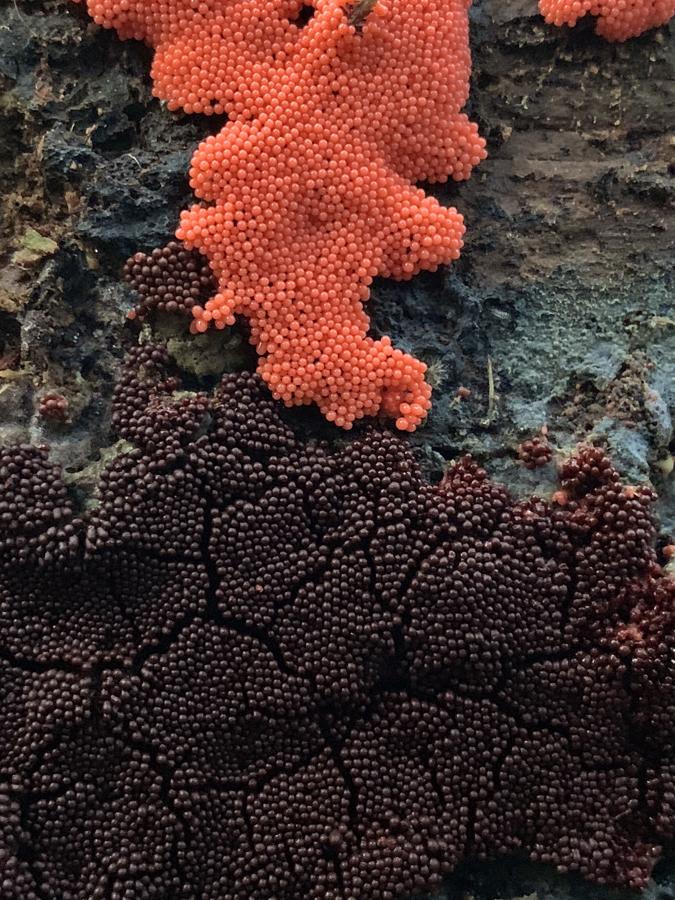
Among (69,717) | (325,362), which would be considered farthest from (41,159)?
(69,717)

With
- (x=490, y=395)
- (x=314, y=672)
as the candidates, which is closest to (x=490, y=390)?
(x=490, y=395)

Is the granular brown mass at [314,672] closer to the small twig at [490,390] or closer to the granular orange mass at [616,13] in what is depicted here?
the small twig at [490,390]

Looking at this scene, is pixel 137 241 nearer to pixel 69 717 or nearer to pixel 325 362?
pixel 325 362

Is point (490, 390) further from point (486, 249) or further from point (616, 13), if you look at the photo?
point (616, 13)

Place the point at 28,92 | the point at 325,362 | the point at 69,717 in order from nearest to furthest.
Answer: the point at 69,717 < the point at 325,362 < the point at 28,92

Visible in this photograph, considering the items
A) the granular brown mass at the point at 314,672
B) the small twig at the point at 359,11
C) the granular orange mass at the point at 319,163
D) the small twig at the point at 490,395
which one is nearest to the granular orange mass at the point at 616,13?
the granular orange mass at the point at 319,163

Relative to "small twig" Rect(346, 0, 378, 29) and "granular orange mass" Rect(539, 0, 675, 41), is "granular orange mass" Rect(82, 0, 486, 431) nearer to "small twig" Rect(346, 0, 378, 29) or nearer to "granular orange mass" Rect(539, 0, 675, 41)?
"small twig" Rect(346, 0, 378, 29)
